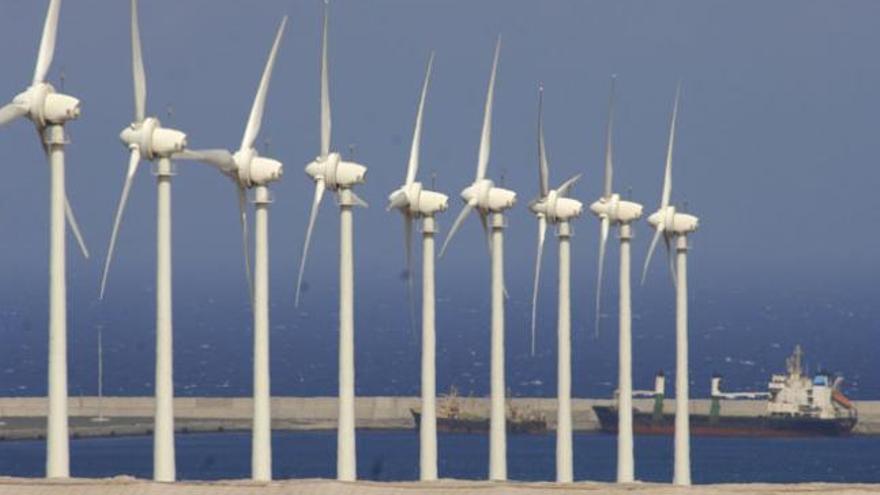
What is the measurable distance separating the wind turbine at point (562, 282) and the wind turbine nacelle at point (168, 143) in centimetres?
2124

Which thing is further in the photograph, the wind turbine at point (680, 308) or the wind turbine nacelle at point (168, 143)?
the wind turbine at point (680, 308)

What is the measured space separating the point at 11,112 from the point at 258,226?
11.7 meters

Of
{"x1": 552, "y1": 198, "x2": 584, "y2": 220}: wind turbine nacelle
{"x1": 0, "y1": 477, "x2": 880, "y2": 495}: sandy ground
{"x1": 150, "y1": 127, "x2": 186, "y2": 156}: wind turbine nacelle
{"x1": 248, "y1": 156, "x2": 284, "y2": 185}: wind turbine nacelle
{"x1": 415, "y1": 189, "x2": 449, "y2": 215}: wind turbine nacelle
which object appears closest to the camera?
{"x1": 0, "y1": 477, "x2": 880, "y2": 495}: sandy ground

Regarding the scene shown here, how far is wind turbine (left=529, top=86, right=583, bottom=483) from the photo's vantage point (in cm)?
12488

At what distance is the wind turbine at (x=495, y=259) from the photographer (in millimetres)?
121438

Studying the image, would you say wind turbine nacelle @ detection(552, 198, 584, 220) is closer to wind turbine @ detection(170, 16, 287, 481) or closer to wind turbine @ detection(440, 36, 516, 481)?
wind turbine @ detection(440, 36, 516, 481)

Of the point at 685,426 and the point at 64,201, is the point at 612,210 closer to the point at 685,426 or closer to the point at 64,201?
the point at 685,426

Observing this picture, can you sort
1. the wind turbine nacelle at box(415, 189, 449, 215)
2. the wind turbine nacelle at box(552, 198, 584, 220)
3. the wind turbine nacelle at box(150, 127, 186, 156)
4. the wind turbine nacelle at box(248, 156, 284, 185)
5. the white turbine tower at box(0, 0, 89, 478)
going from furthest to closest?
1. the wind turbine nacelle at box(552, 198, 584, 220)
2. the wind turbine nacelle at box(415, 189, 449, 215)
3. the wind turbine nacelle at box(248, 156, 284, 185)
4. the wind turbine nacelle at box(150, 127, 186, 156)
5. the white turbine tower at box(0, 0, 89, 478)

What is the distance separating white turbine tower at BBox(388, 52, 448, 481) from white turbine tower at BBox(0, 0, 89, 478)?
59.1 ft

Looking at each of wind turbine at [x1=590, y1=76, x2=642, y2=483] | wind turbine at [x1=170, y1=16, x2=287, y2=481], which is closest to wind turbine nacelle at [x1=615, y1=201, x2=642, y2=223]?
wind turbine at [x1=590, y1=76, x2=642, y2=483]

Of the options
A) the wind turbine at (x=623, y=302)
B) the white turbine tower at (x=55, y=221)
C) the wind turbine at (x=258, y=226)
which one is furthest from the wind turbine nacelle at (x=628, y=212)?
the white turbine tower at (x=55, y=221)

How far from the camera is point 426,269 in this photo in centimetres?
11838

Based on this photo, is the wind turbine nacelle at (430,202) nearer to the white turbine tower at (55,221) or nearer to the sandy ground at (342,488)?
the white turbine tower at (55,221)

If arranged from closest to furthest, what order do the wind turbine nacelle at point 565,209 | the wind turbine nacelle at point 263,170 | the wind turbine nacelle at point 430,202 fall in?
the wind turbine nacelle at point 263,170, the wind turbine nacelle at point 430,202, the wind turbine nacelle at point 565,209
